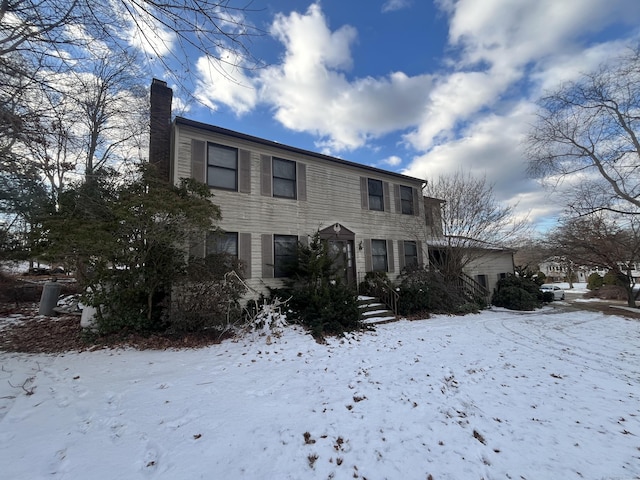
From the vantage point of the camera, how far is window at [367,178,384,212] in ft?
43.7

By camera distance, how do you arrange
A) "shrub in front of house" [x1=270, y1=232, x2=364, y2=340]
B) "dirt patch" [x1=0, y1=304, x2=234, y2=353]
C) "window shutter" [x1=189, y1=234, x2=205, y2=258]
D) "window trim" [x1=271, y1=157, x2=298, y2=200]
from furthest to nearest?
"window trim" [x1=271, y1=157, x2=298, y2=200] < "shrub in front of house" [x1=270, y1=232, x2=364, y2=340] < "window shutter" [x1=189, y1=234, x2=205, y2=258] < "dirt patch" [x1=0, y1=304, x2=234, y2=353]

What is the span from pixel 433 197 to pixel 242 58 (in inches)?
552

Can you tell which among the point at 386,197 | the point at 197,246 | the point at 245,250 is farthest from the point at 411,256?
the point at 197,246

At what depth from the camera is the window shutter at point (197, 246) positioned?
25.5ft

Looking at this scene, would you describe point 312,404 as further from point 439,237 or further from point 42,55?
point 439,237

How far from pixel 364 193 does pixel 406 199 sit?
2850 millimetres

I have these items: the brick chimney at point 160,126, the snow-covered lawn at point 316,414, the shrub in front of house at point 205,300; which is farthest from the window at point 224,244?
the snow-covered lawn at point 316,414

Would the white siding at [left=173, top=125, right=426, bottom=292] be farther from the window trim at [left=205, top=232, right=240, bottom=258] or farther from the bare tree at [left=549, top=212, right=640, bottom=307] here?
the bare tree at [left=549, top=212, right=640, bottom=307]

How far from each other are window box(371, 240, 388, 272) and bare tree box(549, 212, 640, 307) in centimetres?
1339

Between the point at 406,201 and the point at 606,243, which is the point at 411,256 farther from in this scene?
the point at 606,243

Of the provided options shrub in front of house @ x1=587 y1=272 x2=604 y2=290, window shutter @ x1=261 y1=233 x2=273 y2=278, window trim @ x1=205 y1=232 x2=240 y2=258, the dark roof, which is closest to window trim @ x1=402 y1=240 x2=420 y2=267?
the dark roof

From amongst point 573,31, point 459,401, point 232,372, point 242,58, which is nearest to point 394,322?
point 459,401

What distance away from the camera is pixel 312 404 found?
13.0 feet

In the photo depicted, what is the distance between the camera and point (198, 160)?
9070 millimetres
